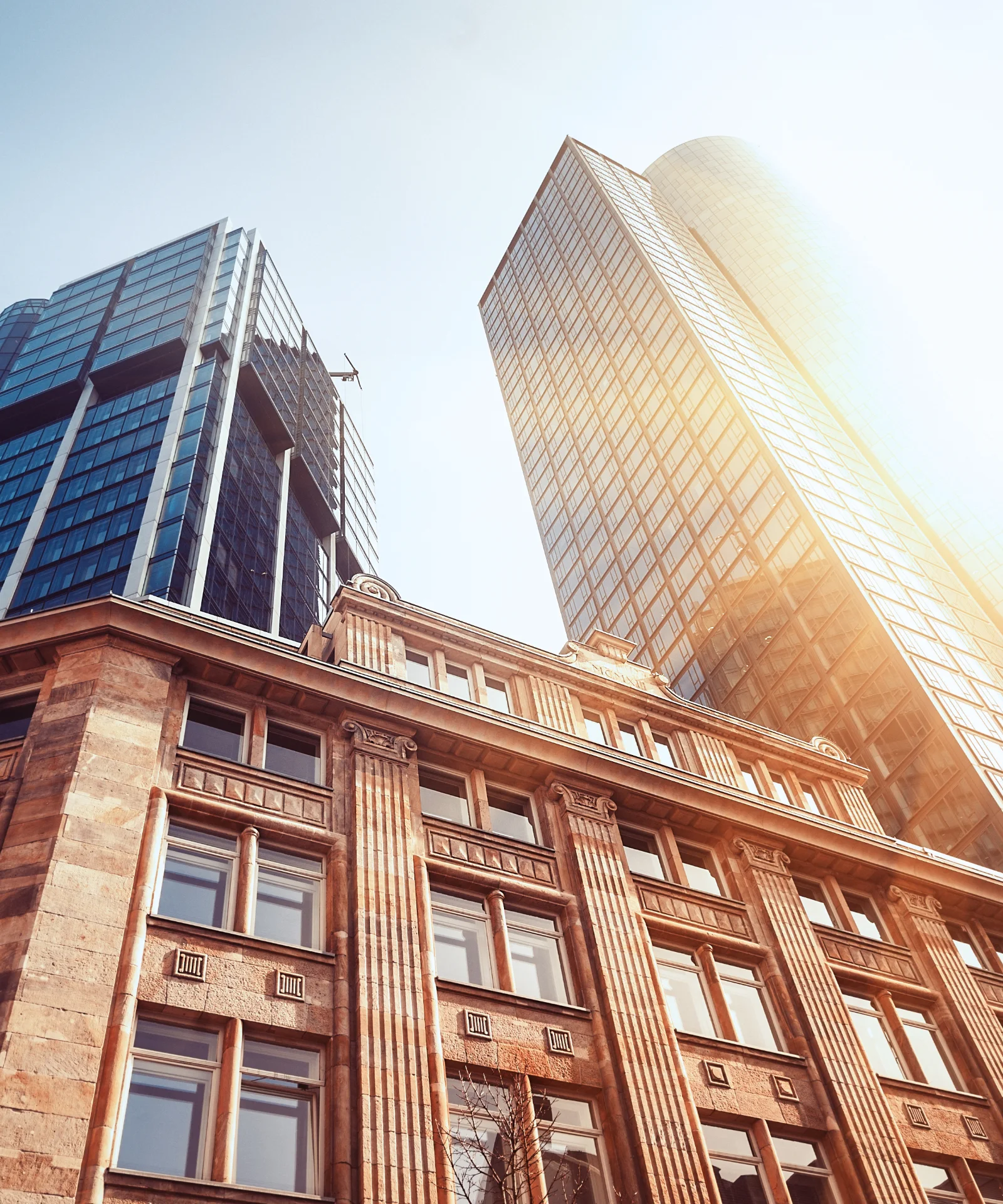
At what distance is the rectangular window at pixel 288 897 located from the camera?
19.2 m

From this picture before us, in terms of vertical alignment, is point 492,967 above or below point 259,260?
below

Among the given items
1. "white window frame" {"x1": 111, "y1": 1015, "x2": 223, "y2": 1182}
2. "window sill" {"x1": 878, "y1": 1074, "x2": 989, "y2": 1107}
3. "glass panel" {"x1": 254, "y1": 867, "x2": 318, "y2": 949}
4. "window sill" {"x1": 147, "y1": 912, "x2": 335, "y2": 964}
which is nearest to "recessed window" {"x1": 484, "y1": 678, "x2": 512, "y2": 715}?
"glass panel" {"x1": 254, "y1": 867, "x2": 318, "y2": 949}

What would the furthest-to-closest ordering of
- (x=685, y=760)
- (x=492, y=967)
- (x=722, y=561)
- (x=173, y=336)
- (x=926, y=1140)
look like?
(x=173, y=336) → (x=722, y=561) → (x=685, y=760) → (x=926, y=1140) → (x=492, y=967)

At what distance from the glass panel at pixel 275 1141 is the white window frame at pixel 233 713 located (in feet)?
21.9

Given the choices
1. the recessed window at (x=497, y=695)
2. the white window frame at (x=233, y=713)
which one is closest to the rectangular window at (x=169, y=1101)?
the white window frame at (x=233, y=713)

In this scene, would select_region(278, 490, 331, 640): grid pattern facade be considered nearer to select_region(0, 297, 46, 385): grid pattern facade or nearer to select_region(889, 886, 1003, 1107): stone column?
select_region(0, 297, 46, 385): grid pattern facade

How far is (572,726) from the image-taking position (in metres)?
29.2

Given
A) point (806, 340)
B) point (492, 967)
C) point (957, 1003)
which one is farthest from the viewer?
point (806, 340)

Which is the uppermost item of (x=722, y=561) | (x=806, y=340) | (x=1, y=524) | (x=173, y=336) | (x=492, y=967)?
(x=173, y=336)

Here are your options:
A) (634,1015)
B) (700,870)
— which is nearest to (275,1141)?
(634,1015)

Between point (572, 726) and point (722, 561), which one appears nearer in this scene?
point (572, 726)

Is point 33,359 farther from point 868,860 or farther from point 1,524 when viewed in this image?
point 868,860

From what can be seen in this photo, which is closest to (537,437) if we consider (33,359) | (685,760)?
(33,359)

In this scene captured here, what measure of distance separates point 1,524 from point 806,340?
68.2m
